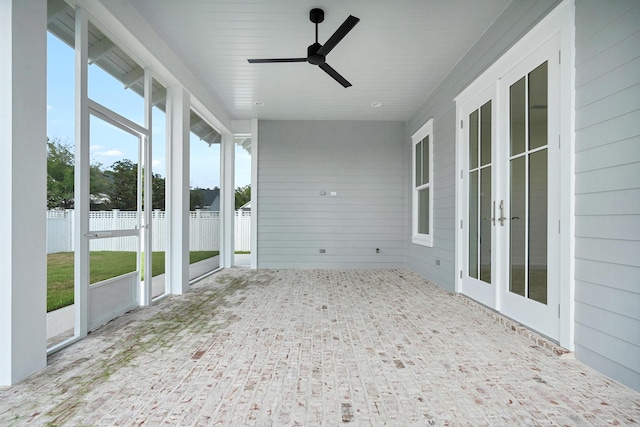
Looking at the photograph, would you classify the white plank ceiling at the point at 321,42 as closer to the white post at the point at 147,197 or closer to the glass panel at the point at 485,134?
the white post at the point at 147,197

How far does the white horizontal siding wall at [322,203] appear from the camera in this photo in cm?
731

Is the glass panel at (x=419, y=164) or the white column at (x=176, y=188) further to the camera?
the glass panel at (x=419, y=164)

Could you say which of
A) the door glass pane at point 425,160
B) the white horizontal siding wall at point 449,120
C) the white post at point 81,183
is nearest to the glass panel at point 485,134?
the white horizontal siding wall at point 449,120

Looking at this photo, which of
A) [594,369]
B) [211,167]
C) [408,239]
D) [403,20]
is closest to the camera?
[594,369]

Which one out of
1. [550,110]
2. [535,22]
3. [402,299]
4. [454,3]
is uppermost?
[454,3]

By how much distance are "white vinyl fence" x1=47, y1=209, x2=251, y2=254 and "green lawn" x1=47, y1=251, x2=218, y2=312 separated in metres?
0.06

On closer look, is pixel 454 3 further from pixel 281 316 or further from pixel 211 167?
pixel 211 167

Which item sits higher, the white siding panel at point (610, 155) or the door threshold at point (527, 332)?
the white siding panel at point (610, 155)

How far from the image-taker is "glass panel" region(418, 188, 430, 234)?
6.25 metres

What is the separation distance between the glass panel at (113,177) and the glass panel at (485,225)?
3.75 meters

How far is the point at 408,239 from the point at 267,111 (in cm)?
365

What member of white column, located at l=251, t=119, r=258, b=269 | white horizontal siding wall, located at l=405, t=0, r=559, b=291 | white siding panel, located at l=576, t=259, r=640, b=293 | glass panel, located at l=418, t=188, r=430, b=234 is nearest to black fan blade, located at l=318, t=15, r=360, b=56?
white horizontal siding wall, located at l=405, t=0, r=559, b=291

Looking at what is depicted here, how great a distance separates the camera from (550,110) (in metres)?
2.83

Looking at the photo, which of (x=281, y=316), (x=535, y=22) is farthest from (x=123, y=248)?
(x=535, y=22)
